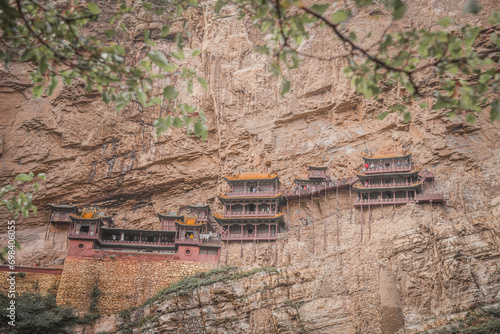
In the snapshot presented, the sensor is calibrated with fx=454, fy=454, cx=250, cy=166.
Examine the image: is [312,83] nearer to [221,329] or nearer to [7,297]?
[221,329]

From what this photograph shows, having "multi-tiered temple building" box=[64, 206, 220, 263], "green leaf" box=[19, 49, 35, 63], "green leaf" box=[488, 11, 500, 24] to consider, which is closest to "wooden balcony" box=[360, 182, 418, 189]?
"multi-tiered temple building" box=[64, 206, 220, 263]

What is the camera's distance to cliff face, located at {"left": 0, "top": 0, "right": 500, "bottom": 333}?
24562 millimetres

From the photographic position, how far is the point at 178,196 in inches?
1610

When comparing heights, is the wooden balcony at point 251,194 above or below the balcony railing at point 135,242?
above

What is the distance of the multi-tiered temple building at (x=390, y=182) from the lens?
31422mm

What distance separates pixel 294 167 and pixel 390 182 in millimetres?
8022

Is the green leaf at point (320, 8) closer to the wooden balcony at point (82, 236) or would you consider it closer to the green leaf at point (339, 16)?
the green leaf at point (339, 16)

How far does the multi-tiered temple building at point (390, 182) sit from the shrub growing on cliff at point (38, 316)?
20.2 m

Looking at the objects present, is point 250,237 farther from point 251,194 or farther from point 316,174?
point 316,174

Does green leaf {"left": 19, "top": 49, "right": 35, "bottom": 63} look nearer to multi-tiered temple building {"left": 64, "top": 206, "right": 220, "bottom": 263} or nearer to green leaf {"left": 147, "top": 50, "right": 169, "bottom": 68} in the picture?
green leaf {"left": 147, "top": 50, "right": 169, "bottom": 68}

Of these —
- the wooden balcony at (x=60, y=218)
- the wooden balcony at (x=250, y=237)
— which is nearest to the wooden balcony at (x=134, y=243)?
the wooden balcony at (x=250, y=237)

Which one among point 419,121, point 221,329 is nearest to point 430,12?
point 419,121

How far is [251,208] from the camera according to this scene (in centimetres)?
3566

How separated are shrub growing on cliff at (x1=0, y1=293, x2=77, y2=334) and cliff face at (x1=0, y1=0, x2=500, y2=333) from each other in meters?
5.72
